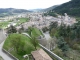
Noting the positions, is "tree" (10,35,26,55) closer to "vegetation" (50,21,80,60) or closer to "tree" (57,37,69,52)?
"vegetation" (50,21,80,60)

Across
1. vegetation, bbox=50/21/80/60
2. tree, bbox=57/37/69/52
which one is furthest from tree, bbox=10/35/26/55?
tree, bbox=57/37/69/52

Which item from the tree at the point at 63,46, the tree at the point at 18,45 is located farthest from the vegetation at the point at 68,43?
the tree at the point at 18,45

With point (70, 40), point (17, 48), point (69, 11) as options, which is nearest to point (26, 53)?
point (17, 48)

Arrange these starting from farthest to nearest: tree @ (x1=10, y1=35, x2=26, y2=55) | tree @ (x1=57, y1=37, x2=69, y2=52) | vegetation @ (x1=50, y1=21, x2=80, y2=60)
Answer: tree @ (x1=57, y1=37, x2=69, y2=52), vegetation @ (x1=50, y1=21, x2=80, y2=60), tree @ (x1=10, y1=35, x2=26, y2=55)

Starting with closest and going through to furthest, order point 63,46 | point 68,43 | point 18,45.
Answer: point 18,45 < point 63,46 < point 68,43

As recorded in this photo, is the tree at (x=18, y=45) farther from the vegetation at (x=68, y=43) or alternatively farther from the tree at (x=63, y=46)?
the tree at (x=63, y=46)

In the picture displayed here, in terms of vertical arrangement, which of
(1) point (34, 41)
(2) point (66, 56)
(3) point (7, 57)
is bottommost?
(2) point (66, 56)

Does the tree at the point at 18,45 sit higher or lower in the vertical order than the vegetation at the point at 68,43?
higher

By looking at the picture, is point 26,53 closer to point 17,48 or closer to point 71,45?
point 17,48

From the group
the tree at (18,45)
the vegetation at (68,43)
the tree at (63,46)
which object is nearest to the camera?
the tree at (18,45)

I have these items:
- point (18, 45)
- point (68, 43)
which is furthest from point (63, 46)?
point (18, 45)

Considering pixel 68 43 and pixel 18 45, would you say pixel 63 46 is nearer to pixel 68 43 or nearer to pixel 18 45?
pixel 68 43
